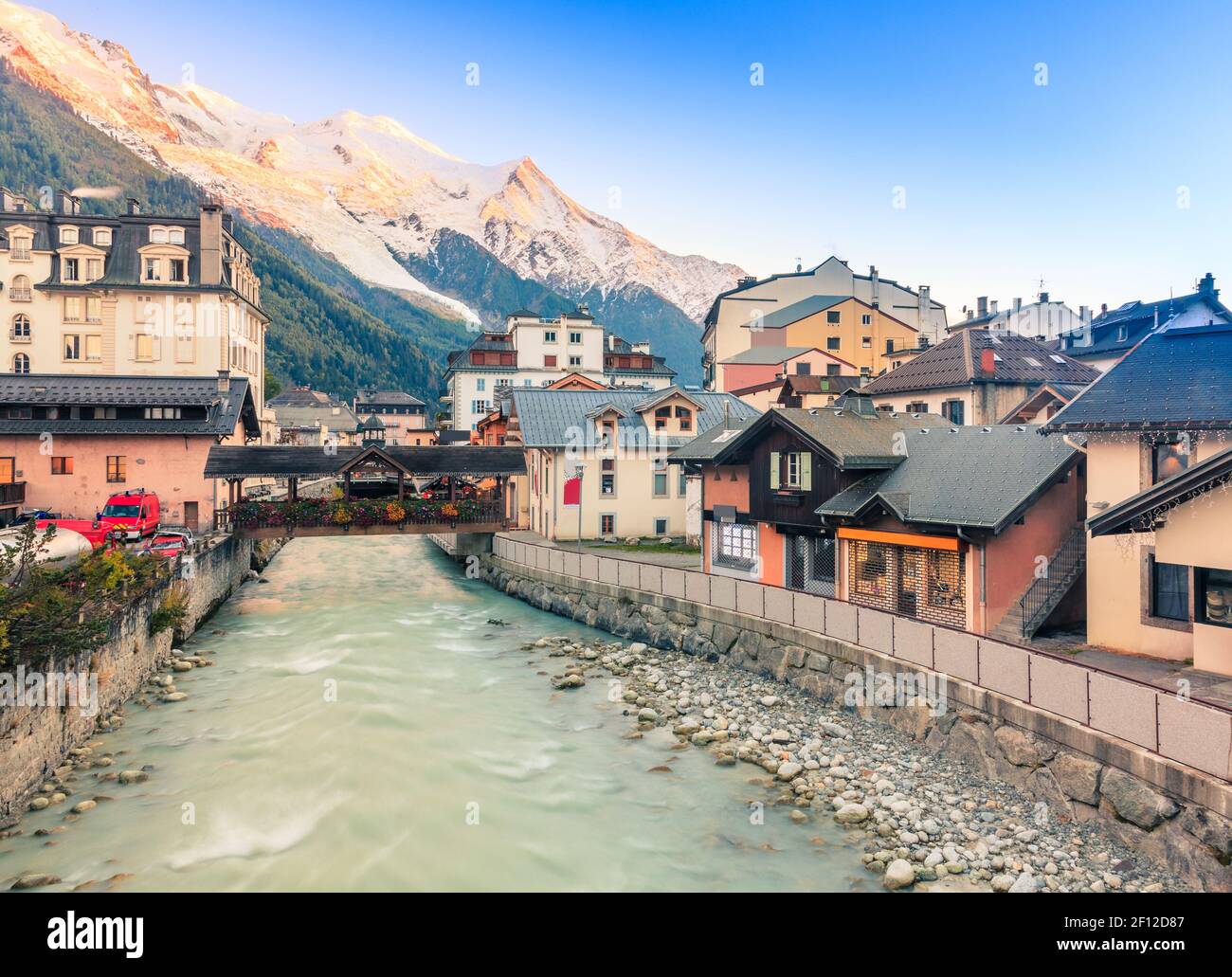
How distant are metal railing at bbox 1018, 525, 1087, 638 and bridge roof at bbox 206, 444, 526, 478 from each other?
92.1ft

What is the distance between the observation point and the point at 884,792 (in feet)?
54.1

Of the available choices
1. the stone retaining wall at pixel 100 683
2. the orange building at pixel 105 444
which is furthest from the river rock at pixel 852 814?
the orange building at pixel 105 444

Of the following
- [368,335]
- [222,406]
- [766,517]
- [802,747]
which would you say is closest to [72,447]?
[222,406]

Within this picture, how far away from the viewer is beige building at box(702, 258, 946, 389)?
261 ft

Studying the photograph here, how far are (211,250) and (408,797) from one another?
58.9m

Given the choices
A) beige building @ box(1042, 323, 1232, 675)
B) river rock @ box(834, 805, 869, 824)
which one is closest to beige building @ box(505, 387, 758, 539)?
beige building @ box(1042, 323, 1232, 675)

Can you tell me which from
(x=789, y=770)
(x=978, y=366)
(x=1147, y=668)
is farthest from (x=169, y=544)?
(x=978, y=366)

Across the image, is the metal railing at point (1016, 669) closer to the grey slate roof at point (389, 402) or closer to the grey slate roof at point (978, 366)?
the grey slate roof at point (978, 366)

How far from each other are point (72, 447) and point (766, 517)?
38056 millimetres

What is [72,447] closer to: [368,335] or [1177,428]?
[1177,428]

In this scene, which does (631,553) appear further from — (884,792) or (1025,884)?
(1025,884)

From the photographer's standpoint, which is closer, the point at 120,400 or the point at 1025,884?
the point at 1025,884

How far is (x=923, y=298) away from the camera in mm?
89500

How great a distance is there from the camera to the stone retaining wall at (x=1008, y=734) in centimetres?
1241
